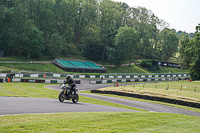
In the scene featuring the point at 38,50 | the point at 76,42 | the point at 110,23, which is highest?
the point at 110,23

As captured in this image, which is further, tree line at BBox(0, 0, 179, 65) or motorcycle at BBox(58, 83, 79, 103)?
tree line at BBox(0, 0, 179, 65)

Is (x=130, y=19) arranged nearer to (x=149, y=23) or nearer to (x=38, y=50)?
(x=149, y=23)

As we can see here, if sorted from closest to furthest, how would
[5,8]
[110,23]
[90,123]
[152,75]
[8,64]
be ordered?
1. [90,123]
2. [8,64]
3. [5,8]
4. [152,75]
5. [110,23]

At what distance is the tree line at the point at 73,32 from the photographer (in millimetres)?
73250

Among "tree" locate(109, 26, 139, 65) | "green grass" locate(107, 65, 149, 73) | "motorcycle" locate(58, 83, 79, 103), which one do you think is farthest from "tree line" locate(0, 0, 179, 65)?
"motorcycle" locate(58, 83, 79, 103)

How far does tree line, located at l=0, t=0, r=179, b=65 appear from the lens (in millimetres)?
73250

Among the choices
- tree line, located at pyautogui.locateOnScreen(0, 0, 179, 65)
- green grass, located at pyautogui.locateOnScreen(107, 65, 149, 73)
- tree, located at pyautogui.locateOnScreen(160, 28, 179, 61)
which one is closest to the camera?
tree line, located at pyautogui.locateOnScreen(0, 0, 179, 65)

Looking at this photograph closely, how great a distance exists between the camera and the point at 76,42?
105250 mm

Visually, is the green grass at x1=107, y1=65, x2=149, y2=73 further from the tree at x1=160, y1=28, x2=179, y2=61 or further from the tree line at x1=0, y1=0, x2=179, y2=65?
the tree at x1=160, y1=28, x2=179, y2=61

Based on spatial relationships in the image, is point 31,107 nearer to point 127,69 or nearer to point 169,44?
point 127,69

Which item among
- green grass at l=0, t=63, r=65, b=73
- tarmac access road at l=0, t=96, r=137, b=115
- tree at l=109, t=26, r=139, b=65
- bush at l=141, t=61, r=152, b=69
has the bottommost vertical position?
tarmac access road at l=0, t=96, r=137, b=115

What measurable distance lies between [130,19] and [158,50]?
79.4 feet

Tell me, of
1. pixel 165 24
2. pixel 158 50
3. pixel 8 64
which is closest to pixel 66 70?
pixel 8 64

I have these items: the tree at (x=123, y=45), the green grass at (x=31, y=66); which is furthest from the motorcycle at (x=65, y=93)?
the tree at (x=123, y=45)
